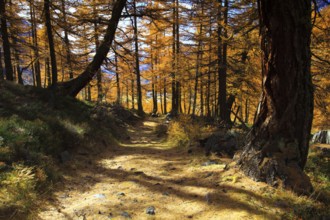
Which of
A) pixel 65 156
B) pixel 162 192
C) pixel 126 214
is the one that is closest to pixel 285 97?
pixel 162 192

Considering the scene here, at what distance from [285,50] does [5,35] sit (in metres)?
14.3

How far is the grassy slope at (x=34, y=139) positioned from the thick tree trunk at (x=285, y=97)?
4.08 m

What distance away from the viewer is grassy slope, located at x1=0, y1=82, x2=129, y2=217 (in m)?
3.71

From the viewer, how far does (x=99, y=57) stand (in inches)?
476

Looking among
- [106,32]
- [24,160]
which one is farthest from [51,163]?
[106,32]

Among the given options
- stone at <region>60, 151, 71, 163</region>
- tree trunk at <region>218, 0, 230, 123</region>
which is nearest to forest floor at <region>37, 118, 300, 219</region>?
stone at <region>60, 151, 71, 163</region>

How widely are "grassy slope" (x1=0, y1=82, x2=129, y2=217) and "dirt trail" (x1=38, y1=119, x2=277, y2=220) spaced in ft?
1.45

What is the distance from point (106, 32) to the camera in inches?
474

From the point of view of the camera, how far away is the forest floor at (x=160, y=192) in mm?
3574

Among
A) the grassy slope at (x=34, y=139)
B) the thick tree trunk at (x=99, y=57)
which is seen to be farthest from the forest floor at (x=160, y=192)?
the thick tree trunk at (x=99, y=57)

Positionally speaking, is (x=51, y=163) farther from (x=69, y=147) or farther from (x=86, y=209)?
(x=86, y=209)

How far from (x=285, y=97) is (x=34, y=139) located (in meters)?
5.77

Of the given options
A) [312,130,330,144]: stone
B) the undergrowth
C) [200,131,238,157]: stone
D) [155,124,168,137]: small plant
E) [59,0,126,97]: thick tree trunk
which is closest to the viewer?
[200,131,238,157]: stone

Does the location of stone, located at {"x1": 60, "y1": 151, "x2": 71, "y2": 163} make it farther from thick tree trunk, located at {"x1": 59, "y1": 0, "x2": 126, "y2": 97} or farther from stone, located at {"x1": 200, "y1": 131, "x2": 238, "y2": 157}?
thick tree trunk, located at {"x1": 59, "y1": 0, "x2": 126, "y2": 97}
